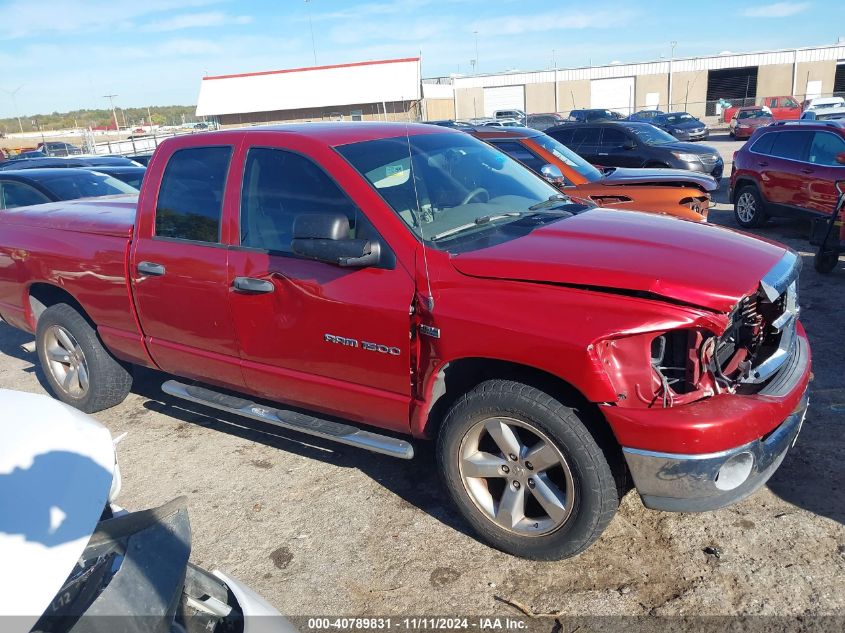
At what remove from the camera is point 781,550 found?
10.0 feet

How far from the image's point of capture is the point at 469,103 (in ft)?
173

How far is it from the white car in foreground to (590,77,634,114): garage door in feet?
180

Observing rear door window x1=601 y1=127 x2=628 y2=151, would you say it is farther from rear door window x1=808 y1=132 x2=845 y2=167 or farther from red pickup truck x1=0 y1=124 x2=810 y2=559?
red pickup truck x1=0 y1=124 x2=810 y2=559

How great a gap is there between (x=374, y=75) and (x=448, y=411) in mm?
34083

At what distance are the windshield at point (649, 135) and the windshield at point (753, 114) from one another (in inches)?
762

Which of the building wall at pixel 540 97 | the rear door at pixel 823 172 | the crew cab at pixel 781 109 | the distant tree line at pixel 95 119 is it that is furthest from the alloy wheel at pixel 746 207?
the distant tree line at pixel 95 119

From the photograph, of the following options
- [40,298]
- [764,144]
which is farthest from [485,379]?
[764,144]

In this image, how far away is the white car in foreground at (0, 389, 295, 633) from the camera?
1.50 meters

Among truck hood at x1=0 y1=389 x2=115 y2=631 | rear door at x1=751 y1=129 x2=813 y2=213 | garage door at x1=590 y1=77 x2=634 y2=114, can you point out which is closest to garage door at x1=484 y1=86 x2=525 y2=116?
garage door at x1=590 y1=77 x2=634 y2=114

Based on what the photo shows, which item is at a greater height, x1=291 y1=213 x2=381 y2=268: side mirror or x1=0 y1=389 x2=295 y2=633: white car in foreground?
x1=291 y1=213 x2=381 y2=268: side mirror

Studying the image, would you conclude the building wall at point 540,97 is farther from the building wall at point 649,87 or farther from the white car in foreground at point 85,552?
the white car in foreground at point 85,552

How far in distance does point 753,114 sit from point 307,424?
33.5m

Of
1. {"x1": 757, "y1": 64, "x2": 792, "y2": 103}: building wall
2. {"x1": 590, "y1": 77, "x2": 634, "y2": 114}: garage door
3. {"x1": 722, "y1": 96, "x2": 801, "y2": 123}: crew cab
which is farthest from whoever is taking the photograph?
{"x1": 590, "y1": 77, "x2": 634, "y2": 114}: garage door

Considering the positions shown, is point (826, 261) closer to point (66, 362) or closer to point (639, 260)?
point (639, 260)
